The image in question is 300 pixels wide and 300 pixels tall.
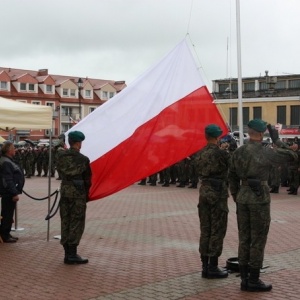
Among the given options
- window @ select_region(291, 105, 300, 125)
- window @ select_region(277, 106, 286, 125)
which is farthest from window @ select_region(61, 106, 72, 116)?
window @ select_region(291, 105, 300, 125)

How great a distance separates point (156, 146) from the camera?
822 centimetres

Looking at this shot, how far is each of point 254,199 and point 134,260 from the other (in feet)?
8.32

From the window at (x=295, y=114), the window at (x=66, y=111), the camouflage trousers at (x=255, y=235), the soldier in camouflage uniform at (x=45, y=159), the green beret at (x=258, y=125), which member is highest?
the window at (x=66, y=111)

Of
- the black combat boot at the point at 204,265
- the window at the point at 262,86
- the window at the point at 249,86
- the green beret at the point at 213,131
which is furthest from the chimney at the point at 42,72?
the black combat boot at the point at 204,265

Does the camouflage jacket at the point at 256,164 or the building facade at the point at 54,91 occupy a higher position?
the building facade at the point at 54,91

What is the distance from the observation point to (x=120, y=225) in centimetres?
1178

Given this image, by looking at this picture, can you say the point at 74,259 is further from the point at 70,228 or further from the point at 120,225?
the point at 120,225

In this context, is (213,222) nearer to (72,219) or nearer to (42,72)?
(72,219)

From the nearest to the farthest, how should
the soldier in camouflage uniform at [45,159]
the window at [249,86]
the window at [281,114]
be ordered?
the soldier in camouflage uniform at [45,159]
the window at [281,114]
the window at [249,86]

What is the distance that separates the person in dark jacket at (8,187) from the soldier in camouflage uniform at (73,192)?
2.03m

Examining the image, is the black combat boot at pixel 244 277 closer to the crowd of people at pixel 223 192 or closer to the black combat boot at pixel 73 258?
the crowd of people at pixel 223 192

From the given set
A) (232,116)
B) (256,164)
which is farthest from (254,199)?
(232,116)

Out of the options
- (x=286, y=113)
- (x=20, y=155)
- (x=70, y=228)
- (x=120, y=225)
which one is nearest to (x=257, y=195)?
(x=70, y=228)

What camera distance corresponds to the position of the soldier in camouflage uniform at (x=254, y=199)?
653cm
